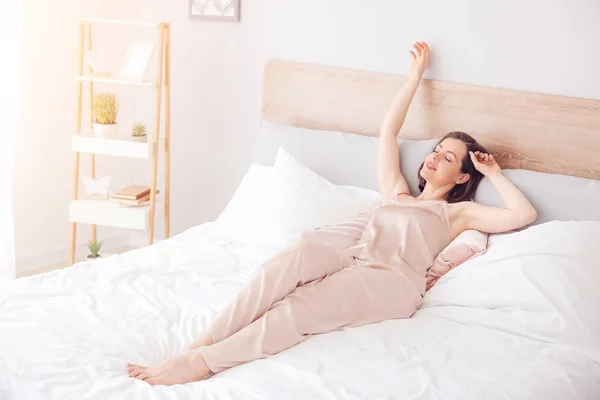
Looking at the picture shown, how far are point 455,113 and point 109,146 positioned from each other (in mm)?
1537

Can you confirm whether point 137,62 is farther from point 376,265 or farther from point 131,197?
point 376,265

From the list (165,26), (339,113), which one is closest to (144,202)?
(165,26)

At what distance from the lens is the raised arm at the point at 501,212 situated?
2523mm

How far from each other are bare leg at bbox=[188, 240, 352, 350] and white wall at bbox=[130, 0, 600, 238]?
3.58 feet

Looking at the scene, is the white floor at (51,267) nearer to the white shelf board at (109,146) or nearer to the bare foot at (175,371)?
the white shelf board at (109,146)

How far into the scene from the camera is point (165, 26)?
11.3ft

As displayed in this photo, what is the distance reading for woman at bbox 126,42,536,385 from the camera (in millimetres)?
1953

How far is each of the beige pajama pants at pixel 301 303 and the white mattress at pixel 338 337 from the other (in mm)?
41

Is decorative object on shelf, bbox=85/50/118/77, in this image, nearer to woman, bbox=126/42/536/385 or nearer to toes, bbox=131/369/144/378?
woman, bbox=126/42/536/385

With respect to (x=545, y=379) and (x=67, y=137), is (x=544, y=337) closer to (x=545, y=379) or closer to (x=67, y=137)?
(x=545, y=379)

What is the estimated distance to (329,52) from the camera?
3314mm

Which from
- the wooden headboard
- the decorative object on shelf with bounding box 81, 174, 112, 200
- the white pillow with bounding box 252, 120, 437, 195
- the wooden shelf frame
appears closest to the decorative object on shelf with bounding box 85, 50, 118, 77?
the wooden shelf frame

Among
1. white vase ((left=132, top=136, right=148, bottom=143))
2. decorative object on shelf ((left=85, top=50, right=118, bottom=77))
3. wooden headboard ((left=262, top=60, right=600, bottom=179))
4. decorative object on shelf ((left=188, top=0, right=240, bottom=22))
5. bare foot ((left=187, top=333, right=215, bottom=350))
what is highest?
decorative object on shelf ((left=188, top=0, right=240, bottom=22))

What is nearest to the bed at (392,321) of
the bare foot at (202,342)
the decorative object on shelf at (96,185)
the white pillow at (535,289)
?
the white pillow at (535,289)
